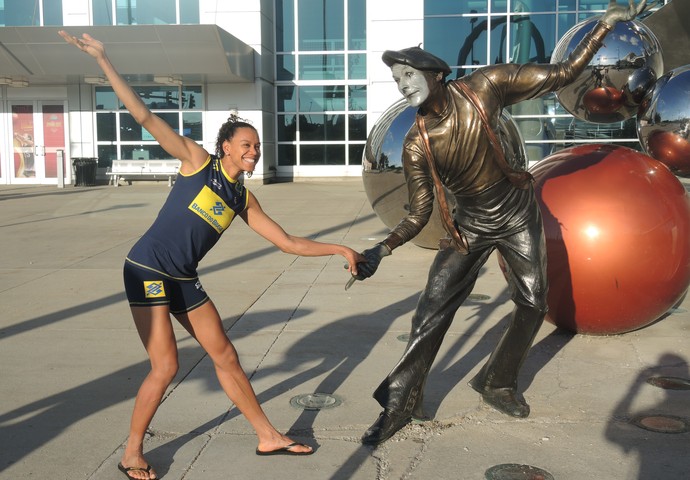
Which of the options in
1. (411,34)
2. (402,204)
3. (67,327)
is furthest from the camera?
(411,34)

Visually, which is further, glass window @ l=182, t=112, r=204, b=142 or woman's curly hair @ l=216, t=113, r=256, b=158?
glass window @ l=182, t=112, r=204, b=142

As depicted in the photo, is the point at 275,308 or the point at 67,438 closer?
the point at 67,438

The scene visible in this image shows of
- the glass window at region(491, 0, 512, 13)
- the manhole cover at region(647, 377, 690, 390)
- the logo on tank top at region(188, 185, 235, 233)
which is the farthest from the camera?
the glass window at region(491, 0, 512, 13)

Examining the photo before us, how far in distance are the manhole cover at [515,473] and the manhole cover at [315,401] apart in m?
1.23

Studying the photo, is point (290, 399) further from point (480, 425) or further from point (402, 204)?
point (402, 204)

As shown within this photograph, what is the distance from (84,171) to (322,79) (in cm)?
831

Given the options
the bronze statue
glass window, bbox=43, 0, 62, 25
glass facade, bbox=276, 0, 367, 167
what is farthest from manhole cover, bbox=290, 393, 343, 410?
glass window, bbox=43, 0, 62, 25

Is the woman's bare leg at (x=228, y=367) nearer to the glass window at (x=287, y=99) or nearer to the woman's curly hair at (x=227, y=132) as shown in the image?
the woman's curly hair at (x=227, y=132)

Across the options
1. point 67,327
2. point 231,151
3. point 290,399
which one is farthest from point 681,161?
point 67,327

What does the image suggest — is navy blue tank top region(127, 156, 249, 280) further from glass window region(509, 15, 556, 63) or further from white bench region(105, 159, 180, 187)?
glass window region(509, 15, 556, 63)

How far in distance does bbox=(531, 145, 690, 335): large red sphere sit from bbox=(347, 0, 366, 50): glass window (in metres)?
20.5

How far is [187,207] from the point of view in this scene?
373 centimetres

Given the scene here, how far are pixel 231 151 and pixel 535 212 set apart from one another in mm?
1783

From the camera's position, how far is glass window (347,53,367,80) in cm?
2559
